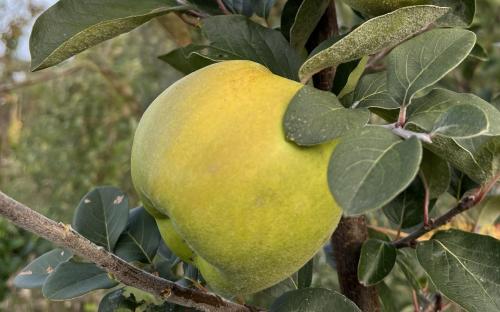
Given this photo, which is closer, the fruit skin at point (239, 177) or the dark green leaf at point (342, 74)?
the fruit skin at point (239, 177)

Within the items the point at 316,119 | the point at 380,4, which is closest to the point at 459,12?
the point at 380,4

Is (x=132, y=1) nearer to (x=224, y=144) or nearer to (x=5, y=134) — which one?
(x=224, y=144)

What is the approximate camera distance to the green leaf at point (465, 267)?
47 cm

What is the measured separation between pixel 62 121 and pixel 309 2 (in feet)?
5.54

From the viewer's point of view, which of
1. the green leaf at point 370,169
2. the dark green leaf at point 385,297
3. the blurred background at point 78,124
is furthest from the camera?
the blurred background at point 78,124

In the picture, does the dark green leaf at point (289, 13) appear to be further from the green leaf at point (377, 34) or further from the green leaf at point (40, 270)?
the green leaf at point (40, 270)

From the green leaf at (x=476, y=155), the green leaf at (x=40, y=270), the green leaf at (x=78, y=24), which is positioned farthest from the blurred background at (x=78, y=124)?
the green leaf at (x=476, y=155)

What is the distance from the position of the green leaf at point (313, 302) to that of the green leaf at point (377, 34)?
0.60 feet

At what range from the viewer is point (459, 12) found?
50 centimetres

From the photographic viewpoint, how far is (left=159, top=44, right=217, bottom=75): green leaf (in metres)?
0.52

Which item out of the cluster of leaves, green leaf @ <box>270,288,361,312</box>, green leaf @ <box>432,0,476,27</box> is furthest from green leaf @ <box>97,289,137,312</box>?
green leaf @ <box>432,0,476,27</box>

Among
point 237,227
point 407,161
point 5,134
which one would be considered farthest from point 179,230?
point 5,134

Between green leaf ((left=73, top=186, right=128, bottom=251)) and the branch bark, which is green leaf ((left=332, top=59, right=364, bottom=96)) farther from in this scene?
green leaf ((left=73, top=186, right=128, bottom=251))

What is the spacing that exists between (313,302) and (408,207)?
19 centimetres
